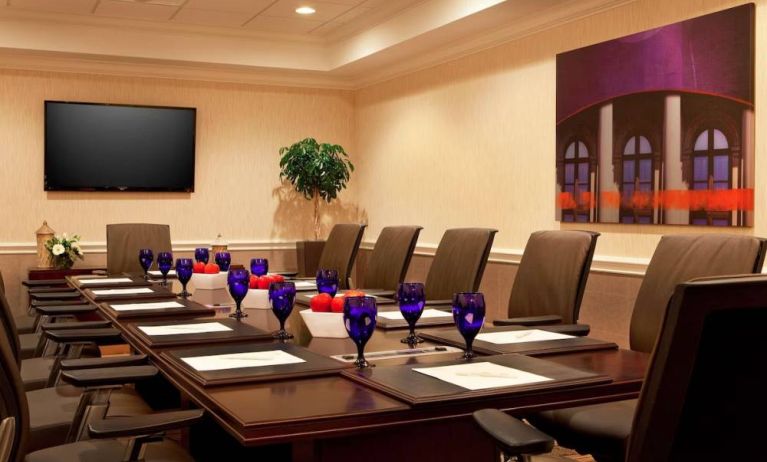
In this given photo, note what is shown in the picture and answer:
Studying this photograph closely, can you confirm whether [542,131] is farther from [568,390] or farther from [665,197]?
[568,390]

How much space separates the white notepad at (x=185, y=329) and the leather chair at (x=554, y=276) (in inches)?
42.8

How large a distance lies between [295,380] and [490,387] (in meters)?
0.44

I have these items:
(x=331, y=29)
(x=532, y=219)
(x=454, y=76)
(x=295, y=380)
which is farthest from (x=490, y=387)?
(x=331, y=29)

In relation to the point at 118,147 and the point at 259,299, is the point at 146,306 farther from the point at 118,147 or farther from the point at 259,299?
the point at 118,147

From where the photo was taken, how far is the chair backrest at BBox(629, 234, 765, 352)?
252 cm

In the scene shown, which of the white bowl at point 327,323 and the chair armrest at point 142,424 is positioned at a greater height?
the white bowl at point 327,323

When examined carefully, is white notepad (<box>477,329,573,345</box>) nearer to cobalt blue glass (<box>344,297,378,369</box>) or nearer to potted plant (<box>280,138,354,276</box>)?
cobalt blue glass (<box>344,297,378,369</box>)

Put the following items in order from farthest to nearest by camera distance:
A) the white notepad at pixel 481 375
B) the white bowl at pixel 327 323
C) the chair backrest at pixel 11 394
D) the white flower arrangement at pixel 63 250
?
the white flower arrangement at pixel 63 250 < the white bowl at pixel 327 323 < the chair backrest at pixel 11 394 < the white notepad at pixel 481 375

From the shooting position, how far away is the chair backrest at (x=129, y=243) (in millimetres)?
5426

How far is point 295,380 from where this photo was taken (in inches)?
72.6

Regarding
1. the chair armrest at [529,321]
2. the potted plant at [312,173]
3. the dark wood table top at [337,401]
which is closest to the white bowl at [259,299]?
the chair armrest at [529,321]

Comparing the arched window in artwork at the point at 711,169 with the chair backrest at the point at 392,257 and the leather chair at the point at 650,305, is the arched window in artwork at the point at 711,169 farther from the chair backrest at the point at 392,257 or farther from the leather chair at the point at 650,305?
the leather chair at the point at 650,305

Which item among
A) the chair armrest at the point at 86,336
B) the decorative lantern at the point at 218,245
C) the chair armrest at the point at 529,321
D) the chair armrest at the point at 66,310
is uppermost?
the decorative lantern at the point at 218,245

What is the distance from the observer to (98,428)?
63.2 inches
